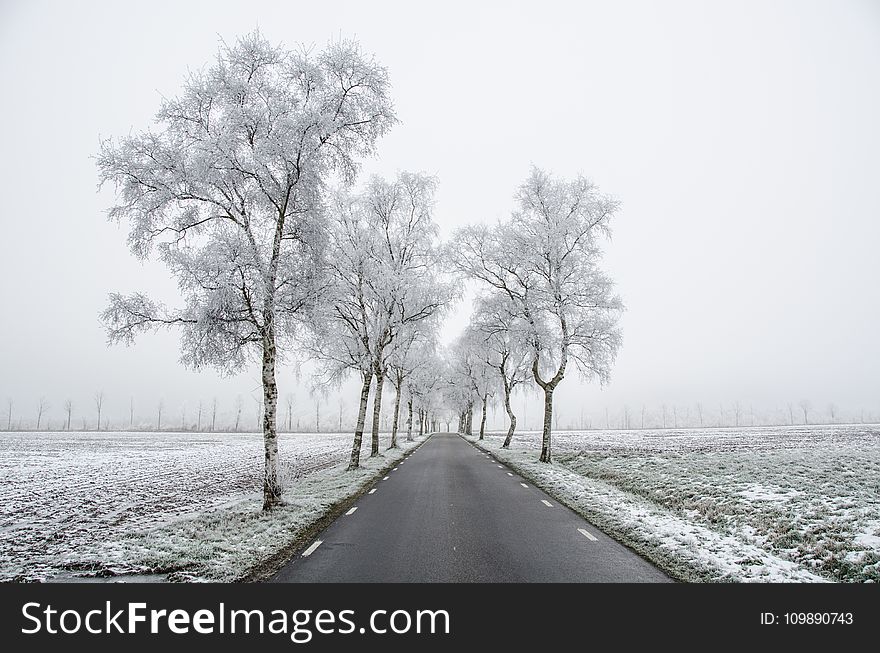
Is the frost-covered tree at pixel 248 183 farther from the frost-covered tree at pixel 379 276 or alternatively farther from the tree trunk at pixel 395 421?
the tree trunk at pixel 395 421

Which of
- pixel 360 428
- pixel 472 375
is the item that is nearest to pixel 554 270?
pixel 360 428

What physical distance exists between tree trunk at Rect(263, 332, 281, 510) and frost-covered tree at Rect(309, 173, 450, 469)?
7472mm

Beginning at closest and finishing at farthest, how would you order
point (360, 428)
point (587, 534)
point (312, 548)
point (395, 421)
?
point (312, 548) < point (587, 534) < point (360, 428) < point (395, 421)

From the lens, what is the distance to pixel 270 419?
11.9 m

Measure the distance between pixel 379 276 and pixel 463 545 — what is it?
549 inches

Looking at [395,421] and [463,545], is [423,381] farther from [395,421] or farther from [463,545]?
[463,545]

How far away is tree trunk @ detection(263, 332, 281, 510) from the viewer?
1188 centimetres

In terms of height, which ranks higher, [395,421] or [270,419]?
[270,419]

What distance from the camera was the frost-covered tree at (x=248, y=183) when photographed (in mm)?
11297

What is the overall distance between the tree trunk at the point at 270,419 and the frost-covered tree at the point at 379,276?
7.47m

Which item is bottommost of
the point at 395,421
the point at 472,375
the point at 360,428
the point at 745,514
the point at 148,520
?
the point at 148,520

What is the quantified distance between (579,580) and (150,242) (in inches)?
492

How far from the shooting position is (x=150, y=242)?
1222 centimetres

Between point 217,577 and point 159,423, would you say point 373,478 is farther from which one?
point 159,423
